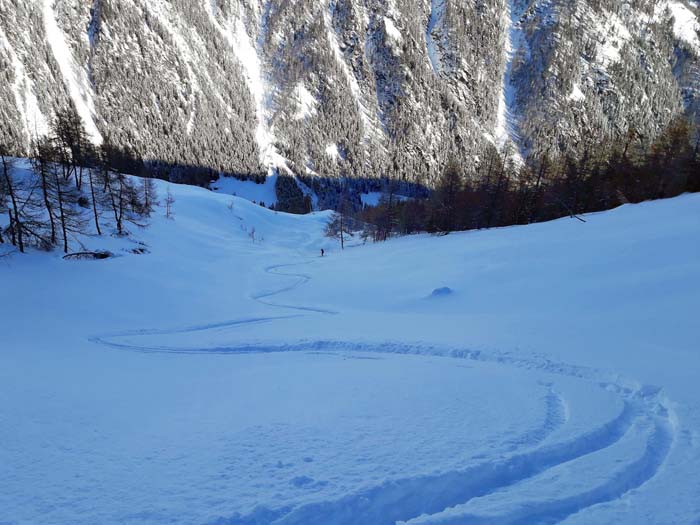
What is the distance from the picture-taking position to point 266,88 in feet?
578

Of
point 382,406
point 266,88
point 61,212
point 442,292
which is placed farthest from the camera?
point 266,88

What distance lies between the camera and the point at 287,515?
10.9 feet

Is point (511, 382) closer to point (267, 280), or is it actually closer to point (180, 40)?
point (267, 280)

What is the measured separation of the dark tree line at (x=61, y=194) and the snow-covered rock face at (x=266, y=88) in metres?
98.6

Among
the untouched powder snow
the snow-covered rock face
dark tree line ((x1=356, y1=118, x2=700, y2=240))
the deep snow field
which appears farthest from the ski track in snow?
the untouched powder snow

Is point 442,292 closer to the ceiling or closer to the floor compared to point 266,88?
closer to the floor

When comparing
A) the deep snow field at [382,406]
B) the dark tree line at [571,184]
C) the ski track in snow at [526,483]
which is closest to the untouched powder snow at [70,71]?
the dark tree line at [571,184]

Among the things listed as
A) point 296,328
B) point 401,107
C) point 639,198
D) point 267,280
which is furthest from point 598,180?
point 401,107

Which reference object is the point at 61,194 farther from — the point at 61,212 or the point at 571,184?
the point at 571,184

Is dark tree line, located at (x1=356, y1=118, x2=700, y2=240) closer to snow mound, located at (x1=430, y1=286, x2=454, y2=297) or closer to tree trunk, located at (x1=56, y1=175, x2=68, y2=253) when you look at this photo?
snow mound, located at (x1=430, y1=286, x2=454, y2=297)

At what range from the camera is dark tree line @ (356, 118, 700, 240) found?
105 feet

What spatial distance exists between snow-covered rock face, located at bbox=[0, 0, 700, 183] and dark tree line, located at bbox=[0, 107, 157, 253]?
323 feet

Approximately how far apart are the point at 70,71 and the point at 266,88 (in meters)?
78.2

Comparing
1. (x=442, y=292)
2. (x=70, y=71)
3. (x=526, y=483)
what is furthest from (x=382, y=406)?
(x=70, y=71)
